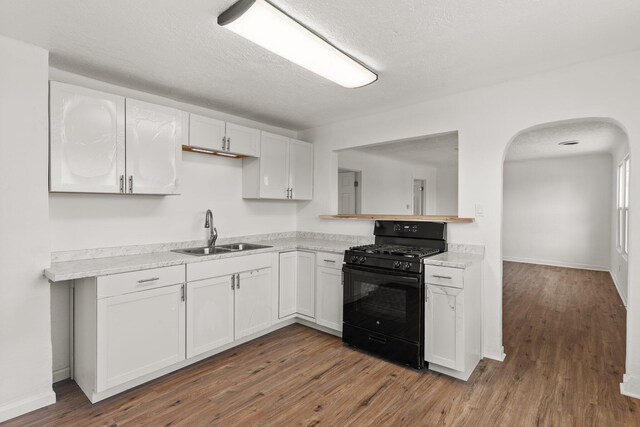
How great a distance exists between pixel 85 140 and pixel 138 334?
1.44 metres

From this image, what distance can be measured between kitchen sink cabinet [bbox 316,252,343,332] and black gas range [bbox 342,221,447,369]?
0.17m

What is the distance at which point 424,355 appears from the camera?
8.72ft

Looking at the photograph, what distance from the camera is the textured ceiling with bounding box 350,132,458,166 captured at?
5.31 m

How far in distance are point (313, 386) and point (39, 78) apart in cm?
283

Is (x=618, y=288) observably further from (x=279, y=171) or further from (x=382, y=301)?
(x=279, y=171)

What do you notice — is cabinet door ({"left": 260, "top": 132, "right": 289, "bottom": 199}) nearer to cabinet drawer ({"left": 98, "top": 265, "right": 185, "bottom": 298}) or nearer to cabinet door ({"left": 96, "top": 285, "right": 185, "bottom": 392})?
cabinet drawer ({"left": 98, "top": 265, "right": 185, "bottom": 298})

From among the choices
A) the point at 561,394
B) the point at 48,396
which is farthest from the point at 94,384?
the point at 561,394

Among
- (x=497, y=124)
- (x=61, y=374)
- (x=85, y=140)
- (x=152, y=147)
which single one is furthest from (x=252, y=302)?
(x=497, y=124)

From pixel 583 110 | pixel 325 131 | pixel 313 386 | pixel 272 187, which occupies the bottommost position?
pixel 313 386

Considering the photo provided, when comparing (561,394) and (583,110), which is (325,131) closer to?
(583,110)

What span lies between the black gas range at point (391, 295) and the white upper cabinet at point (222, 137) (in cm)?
154

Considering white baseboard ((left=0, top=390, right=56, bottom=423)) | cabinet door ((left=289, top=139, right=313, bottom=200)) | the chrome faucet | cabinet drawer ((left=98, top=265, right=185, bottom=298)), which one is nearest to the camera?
white baseboard ((left=0, top=390, right=56, bottom=423))

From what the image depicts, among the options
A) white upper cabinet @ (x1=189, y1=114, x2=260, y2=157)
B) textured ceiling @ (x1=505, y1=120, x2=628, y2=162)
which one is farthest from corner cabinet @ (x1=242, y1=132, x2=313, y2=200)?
textured ceiling @ (x1=505, y1=120, x2=628, y2=162)

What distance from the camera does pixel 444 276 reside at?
101 inches
